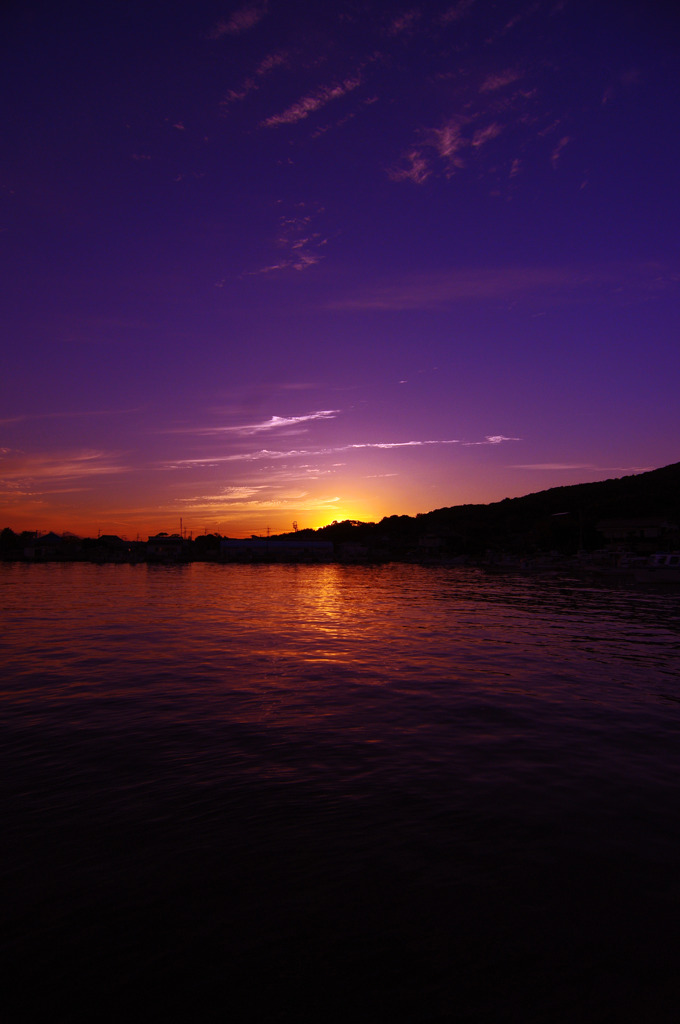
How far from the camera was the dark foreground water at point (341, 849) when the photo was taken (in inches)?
212

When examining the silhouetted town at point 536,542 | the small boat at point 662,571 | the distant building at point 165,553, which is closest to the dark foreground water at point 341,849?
the small boat at point 662,571

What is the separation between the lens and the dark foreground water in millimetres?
5387

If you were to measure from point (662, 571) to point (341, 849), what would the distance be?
68534mm

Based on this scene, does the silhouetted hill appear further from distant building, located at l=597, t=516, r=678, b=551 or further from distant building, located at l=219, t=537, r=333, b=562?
distant building, located at l=219, t=537, r=333, b=562

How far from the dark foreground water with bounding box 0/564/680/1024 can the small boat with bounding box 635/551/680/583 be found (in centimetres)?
5204

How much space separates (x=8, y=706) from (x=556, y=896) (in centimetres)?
1462

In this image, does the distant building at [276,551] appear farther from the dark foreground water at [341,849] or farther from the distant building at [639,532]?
the dark foreground water at [341,849]

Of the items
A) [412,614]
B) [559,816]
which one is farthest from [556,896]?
[412,614]

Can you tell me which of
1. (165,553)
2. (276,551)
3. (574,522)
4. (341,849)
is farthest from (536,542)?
(341,849)

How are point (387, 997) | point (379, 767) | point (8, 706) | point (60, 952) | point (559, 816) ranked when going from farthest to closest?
point (8, 706) < point (379, 767) < point (559, 816) < point (60, 952) < point (387, 997)

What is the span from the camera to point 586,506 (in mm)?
170750

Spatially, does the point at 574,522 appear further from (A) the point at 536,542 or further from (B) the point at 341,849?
(B) the point at 341,849

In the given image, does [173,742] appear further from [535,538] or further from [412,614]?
[535,538]

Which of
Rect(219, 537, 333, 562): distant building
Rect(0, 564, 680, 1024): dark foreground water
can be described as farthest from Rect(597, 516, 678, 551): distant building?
Rect(0, 564, 680, 1024): dark foreground water
